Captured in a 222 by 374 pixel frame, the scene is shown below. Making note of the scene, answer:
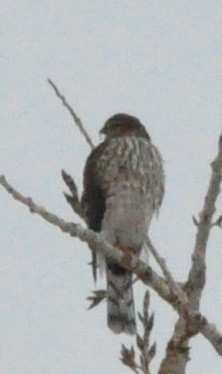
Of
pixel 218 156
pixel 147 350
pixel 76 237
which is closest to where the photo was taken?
pixel 147 350

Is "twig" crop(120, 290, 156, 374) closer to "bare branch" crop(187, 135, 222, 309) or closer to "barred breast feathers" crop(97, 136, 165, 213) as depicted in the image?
"bare branch" crop(187, 135, 222, 309)

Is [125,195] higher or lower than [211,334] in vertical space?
higher

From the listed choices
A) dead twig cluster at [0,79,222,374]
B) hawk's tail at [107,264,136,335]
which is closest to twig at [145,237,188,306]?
dead twig cluster at [0,79,222,374]

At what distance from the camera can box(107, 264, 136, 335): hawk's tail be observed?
6.89m

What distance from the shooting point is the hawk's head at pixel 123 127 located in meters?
8.34

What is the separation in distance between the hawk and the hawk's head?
593 millimetres

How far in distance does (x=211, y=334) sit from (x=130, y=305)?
11.4ft

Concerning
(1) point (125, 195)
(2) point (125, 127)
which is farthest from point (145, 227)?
(2) point (125, 127)

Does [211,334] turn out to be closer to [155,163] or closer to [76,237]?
[76,237]

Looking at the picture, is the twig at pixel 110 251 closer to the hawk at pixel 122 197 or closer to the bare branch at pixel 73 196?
the bare branch at pixel 73 196

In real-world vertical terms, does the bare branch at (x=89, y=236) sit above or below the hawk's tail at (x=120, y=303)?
below

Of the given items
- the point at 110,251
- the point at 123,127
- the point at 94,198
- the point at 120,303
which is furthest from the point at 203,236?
the point at 123,127

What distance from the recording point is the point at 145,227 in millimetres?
7426

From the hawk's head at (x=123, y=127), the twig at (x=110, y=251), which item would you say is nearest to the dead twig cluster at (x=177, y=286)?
the twig at (x=110, y=251)
